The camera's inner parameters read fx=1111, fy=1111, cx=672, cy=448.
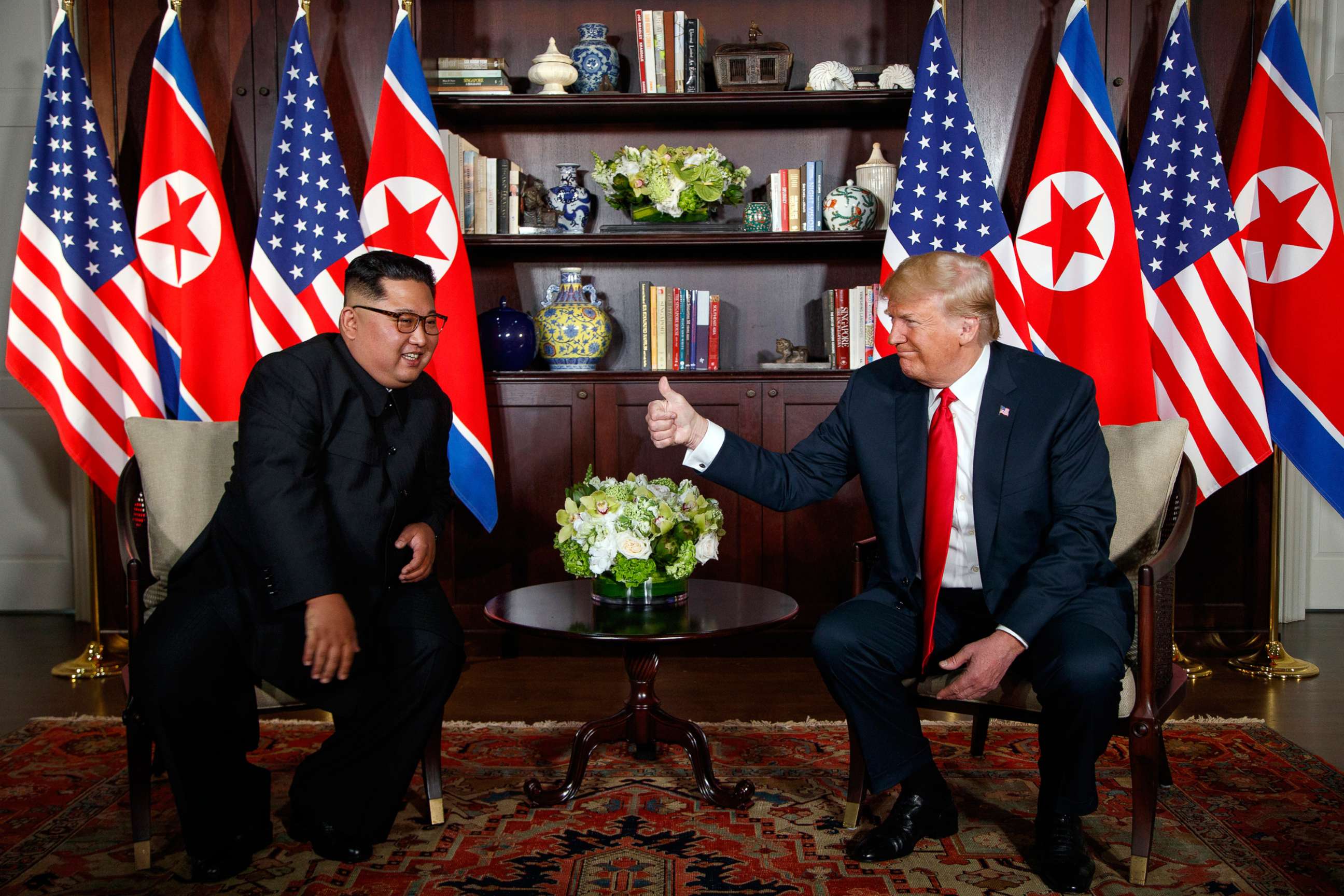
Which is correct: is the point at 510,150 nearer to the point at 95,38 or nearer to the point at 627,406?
the point at 627,406

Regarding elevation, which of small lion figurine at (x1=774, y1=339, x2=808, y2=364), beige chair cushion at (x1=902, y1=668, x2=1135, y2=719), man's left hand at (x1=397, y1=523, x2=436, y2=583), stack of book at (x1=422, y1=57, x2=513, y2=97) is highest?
stack of book at (x1=422, y1=57, x2=513, y2=97)

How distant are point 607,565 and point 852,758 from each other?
69 centimetres

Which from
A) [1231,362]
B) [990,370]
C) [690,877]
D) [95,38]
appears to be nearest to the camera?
[690,877]

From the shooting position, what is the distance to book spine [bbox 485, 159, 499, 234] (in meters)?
4.11

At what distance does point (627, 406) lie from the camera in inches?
158

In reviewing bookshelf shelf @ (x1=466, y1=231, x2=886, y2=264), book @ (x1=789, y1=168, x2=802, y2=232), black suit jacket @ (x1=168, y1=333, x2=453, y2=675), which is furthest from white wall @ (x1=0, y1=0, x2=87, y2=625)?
book @ (x1=789, y1=168, x2=802, y2=232)

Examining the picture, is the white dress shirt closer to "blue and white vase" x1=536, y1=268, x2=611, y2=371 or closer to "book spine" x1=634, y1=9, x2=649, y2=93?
"blue and white vase" x1=536, y1=268, x2=611, y2=371

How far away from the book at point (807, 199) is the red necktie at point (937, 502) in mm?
1873

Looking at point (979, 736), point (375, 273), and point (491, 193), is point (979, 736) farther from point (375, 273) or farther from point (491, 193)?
point (491, 193)

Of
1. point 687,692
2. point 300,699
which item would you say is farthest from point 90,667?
point 687,692

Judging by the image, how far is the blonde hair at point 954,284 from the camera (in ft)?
7.75

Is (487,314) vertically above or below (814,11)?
below

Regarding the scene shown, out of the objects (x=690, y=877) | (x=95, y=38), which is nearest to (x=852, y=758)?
(x=690, y=877)

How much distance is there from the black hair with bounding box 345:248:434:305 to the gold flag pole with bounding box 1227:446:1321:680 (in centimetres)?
310
